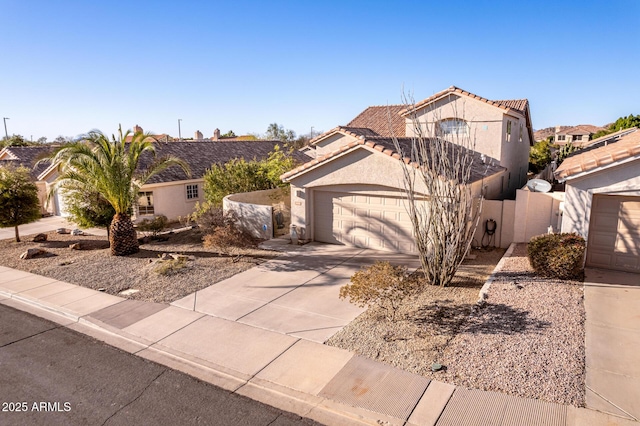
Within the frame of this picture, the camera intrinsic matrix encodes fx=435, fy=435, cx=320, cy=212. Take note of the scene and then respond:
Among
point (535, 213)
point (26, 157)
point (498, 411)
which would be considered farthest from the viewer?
point (26, 157)

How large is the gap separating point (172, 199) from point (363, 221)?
11.9 metres

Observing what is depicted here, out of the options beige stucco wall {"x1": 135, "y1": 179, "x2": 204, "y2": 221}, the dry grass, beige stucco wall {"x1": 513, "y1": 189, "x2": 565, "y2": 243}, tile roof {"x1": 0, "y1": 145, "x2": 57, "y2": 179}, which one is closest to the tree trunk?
beige stucco wall {"x1": 135, "y1": 179, "x2": 204, "y2": 221}

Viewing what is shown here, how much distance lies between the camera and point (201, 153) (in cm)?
2811

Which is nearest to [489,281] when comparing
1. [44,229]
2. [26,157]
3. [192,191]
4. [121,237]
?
[121,237]

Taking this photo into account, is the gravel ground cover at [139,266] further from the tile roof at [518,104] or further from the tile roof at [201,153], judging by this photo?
the tile roof at [518,104]

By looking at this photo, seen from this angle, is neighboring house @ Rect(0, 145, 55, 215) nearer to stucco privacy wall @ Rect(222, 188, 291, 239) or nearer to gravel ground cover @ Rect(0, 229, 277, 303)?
gravel ground cover @ Rect(0, 229, 277, 303)

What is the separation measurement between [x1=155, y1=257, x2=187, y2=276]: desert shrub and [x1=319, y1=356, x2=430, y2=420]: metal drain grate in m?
7.81

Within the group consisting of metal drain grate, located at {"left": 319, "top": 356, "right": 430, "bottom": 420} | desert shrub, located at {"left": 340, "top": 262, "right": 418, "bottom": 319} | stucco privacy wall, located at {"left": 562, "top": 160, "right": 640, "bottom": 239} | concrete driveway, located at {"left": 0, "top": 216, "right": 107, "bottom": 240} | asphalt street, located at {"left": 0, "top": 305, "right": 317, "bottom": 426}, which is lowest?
asphalt street, located at {"left": 0, "top": 305, "right": 317, "bottom": 426}

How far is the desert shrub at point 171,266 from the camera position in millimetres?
13578

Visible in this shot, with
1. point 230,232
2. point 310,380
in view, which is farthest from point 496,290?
point 230,232

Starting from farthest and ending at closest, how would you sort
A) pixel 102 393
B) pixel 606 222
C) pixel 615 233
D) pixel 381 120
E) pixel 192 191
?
pixel 381 120 → pixel 192 191 → pixel 606 222 → pixel 615 233 → pixel 102 393

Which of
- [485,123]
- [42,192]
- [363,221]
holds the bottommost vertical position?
[363,221]

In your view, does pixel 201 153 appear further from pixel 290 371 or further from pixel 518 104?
pixel 290 371

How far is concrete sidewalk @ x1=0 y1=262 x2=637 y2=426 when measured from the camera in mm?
6434
